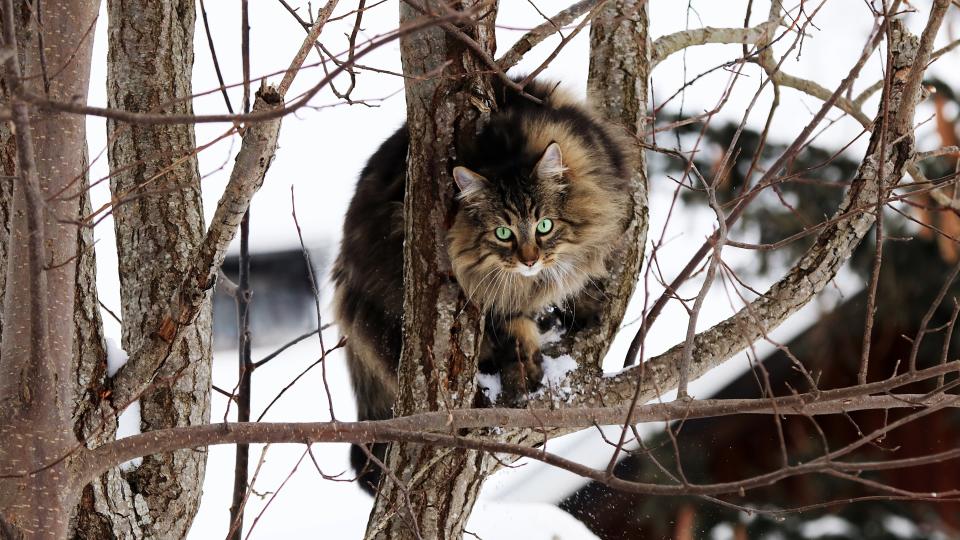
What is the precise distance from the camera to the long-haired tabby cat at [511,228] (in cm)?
212

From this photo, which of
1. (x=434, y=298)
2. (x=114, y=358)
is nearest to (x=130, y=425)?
(x=114, y=358)

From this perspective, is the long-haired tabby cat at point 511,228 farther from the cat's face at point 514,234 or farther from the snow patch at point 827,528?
the snow patch at point 827,528

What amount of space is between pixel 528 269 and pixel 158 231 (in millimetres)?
919

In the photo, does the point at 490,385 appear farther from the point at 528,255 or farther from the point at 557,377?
the point at 528,255

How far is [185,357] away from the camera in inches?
80.6

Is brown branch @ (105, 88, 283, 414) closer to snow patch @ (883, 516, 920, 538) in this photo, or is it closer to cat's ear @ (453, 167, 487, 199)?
cat's ear @ (453, 167, 487, 199)

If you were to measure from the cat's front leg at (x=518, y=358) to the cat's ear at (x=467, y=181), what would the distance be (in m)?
0.40

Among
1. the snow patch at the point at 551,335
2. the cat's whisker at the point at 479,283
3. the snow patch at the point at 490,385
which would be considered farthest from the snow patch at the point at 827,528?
the cat's whisker at the point at 479,283

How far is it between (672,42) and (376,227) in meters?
1.17

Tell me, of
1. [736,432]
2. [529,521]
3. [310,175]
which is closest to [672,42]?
[736,432]

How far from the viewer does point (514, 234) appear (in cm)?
225

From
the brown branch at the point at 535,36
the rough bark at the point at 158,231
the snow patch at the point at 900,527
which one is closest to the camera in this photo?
the brown branch at the point at 535,36

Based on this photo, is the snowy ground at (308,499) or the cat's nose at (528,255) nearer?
the cat's nose at (528,255)

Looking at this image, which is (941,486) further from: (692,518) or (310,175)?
(310,175)
